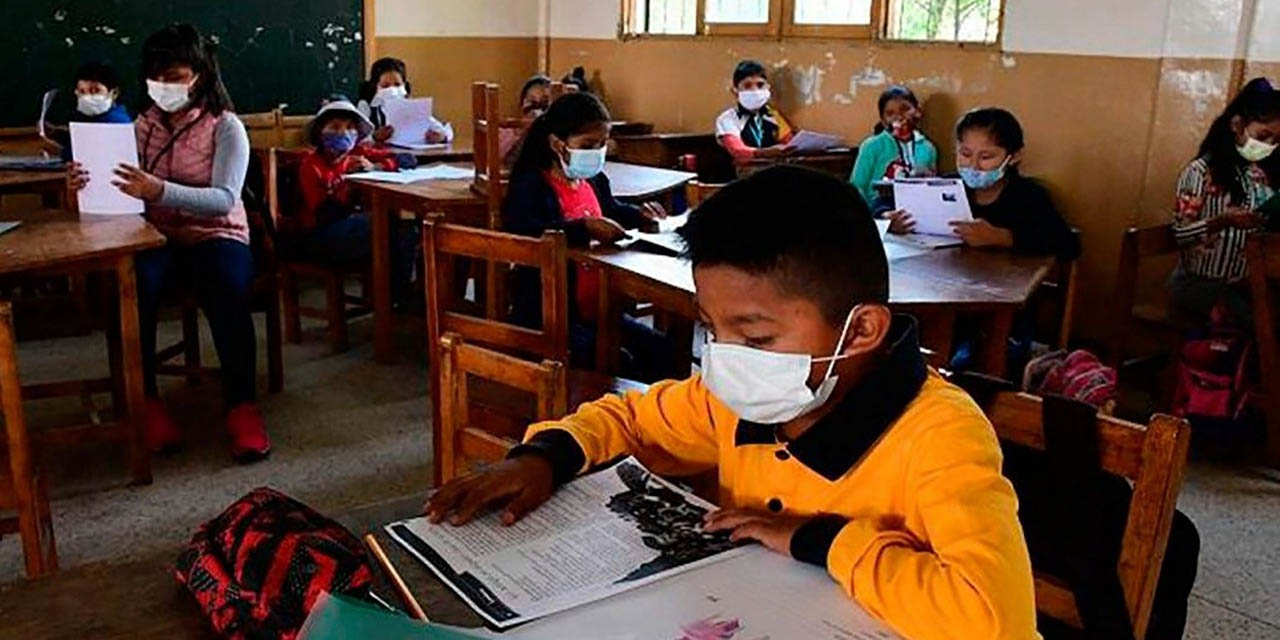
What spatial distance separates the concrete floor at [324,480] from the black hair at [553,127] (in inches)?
37.0

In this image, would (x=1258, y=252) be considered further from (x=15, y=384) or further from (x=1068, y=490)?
(x=15, y=384)

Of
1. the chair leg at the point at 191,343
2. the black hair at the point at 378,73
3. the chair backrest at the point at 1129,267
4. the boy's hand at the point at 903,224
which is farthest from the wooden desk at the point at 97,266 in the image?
the chair backrest at the point at 1129,267

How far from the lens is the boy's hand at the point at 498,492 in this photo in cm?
114

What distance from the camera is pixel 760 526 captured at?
108cm

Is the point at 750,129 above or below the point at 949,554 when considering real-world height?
above

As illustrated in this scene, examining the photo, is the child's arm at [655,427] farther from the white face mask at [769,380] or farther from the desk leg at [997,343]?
the desk leg at [997,343]

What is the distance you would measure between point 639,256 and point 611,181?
1.41 m

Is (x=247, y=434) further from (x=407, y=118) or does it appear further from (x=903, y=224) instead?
(x=407, y=118)

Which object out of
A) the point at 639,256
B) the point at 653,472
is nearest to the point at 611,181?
the point at 639,256

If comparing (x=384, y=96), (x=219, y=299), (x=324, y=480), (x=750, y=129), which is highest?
(x=384, y=96)

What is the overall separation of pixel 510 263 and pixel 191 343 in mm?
1839

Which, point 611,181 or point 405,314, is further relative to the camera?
point 405,314

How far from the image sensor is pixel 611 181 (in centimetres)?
422

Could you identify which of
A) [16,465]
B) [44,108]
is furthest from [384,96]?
[16,465]
